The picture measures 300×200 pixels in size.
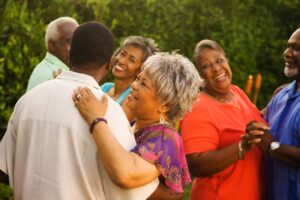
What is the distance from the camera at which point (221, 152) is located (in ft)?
13.9

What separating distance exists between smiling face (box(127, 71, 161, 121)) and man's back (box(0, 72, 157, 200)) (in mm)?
300

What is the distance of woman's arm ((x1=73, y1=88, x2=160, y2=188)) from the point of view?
2961 mm

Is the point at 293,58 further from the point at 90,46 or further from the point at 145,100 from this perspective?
the point at 90,46

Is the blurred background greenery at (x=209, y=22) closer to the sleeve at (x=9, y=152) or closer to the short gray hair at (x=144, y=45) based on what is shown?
the short gray hair at (x=144, y=45)

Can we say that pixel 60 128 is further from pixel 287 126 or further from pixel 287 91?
pixel 287 91

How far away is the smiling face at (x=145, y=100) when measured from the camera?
3430mm

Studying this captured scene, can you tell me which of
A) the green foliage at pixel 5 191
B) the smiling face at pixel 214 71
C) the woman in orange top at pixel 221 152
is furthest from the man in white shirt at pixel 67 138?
the green foliage at pixel 5 191

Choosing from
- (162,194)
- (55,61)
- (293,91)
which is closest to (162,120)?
(162,194)

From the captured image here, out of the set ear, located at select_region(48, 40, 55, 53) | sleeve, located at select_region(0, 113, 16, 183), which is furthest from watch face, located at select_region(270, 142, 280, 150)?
→ ear, located at select_region(48, 40, 55, 53)

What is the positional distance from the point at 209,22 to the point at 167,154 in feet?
18.8

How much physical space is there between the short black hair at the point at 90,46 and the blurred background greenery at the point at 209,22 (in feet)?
12.4

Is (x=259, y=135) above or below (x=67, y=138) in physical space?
below

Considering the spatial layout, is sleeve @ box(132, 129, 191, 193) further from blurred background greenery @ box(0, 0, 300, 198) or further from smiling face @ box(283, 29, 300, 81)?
blurred background greenery @ box(0, 0, 300, 198)

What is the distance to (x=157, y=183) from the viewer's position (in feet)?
10.6
